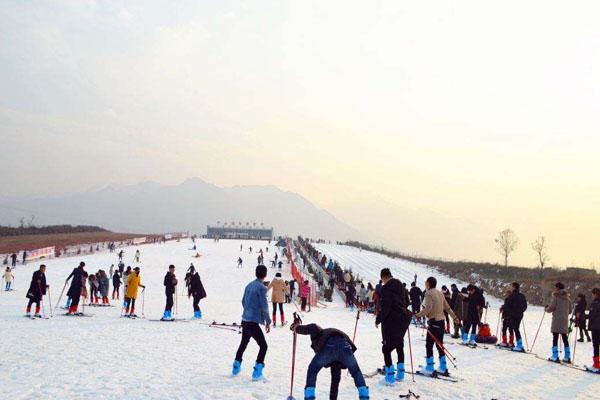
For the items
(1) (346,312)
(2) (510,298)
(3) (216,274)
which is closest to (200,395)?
(2) (510,298)

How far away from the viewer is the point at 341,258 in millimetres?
61250

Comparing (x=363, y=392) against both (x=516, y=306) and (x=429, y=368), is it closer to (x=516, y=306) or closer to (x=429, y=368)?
(x=429, y=368)

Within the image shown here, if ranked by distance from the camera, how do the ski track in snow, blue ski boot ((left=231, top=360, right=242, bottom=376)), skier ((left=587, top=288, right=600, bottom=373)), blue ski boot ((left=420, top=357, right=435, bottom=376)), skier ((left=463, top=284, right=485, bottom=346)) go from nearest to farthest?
the ski track in snow → blue ski boot ((left=231, top=360, right=242, bottom=376)) → blue ski boot ((left=420, top=357, right=435, bottom=376)) → skier ((left=587, top=288, right=600, bottom=373)) → skier ((left=463, top=284, right=485, bottom=346))

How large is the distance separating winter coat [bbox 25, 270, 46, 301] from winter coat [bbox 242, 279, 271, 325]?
973cm

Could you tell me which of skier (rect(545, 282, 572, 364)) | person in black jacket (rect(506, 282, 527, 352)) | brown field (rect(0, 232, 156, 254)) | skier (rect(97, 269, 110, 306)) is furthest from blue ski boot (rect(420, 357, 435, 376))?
brown field (rect(0, 232, 156, 254))

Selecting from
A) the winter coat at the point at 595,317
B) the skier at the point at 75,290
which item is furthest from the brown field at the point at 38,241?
the winter coat at the point at 595,317

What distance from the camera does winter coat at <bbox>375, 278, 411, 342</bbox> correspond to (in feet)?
28.3

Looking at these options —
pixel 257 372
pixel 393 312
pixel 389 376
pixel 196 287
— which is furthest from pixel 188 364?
pixel 196 287

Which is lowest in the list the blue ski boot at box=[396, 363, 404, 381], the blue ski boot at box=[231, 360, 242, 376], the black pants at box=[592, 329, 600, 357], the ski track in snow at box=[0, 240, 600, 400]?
the ski track in snow at box=[0, 240, 600, 400]

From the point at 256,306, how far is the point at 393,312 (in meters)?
2.28

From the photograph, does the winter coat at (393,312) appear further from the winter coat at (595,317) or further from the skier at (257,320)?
the winter coat at (595,317)

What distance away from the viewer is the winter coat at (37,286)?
15.7 m

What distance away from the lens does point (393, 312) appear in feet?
28.4

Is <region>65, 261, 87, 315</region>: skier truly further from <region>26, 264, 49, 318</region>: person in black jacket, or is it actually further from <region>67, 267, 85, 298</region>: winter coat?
<region>26, 264, 49, 318</region>: person in black jacket
